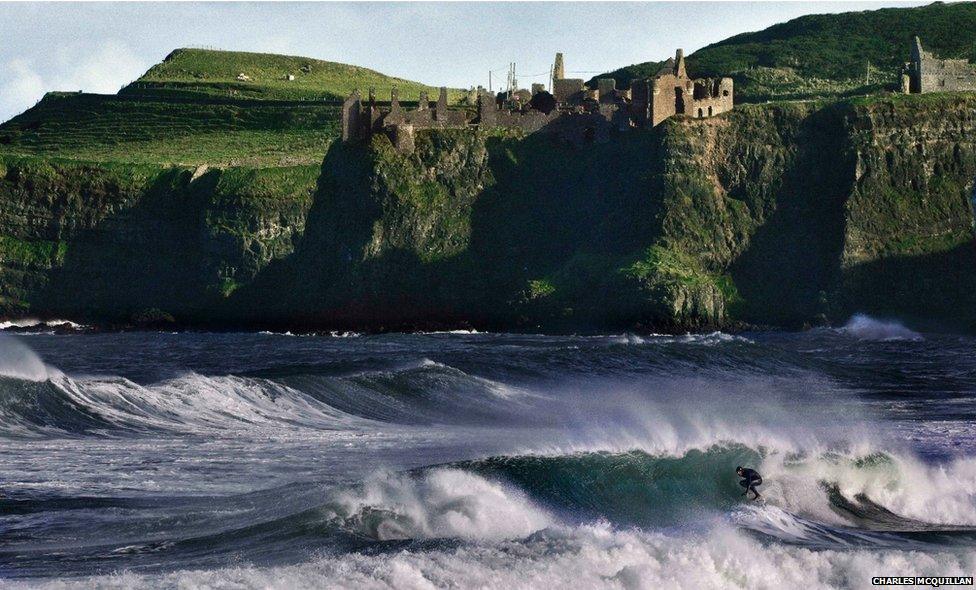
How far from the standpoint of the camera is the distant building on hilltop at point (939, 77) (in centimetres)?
10606

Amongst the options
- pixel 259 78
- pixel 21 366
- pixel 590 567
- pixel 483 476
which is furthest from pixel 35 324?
pixel 590 567

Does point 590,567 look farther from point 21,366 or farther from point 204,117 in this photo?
point 204,117

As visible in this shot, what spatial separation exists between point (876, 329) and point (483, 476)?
182ft

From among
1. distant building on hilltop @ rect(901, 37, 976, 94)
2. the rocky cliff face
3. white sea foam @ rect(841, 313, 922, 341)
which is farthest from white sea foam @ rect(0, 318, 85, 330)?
distant building on hilltop @ rect(901, 37, 976, 94)

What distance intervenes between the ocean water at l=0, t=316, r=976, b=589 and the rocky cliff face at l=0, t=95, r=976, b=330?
25.2 metres

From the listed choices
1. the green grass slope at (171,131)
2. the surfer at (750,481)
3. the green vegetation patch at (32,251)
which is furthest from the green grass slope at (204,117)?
the surfer at (750,481)

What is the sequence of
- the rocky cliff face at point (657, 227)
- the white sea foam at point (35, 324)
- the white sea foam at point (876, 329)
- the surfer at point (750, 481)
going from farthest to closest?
the white sea foam at point (35, 324) < the rocky cliff face at point (657, 227) < the white sea foam at point (876, 329) < the surfer at point (750, 481)

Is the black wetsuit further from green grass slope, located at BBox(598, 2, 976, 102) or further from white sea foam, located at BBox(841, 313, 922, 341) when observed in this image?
green grass slope, located at BBox(598, 2, 976, 102)

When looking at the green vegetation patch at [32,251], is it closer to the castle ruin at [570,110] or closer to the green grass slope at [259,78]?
the castle ruin at [570,110]

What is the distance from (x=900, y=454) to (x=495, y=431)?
1207 centimetres

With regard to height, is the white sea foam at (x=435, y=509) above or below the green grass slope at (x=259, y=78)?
below

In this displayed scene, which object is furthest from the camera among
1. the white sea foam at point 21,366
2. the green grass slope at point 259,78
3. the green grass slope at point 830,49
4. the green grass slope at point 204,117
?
the green grass slope at point 259,78

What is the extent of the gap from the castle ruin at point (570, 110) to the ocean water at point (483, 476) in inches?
1296

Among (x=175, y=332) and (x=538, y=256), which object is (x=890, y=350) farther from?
(x=175, y=332)
